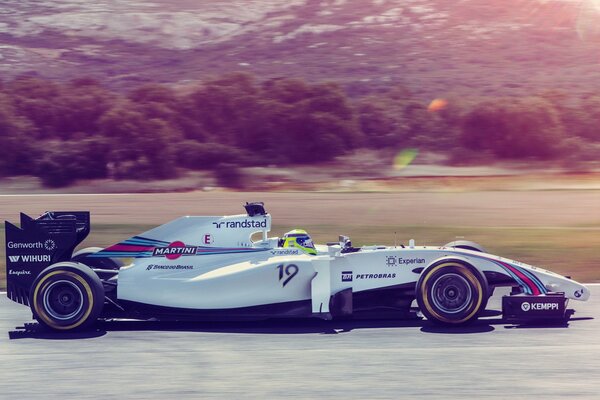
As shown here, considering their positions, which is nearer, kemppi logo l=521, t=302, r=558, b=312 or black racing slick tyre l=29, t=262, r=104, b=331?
kemppi logo l=521, t=302, r=558, b=312

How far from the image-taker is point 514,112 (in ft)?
126

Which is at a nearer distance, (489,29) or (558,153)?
(558,153)

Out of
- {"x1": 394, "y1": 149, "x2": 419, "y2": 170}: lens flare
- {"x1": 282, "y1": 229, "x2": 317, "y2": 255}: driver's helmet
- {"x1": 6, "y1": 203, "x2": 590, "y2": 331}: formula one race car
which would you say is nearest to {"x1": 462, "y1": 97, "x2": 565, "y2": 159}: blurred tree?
{"x1": 394, "y1": 149, "x2": 419, "y2": 170}: lens flare

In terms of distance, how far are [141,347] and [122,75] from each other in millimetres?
49306

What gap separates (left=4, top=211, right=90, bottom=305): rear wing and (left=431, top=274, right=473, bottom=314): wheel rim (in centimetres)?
364

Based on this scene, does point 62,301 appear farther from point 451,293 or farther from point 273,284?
point 451,293

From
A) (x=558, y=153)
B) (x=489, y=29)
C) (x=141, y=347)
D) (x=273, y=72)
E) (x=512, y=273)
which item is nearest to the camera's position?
(x=141, y=347)

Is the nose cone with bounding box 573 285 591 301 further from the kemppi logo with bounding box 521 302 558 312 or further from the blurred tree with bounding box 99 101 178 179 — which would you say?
the blurred tree with bounding box 99 101 178 179

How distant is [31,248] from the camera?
8891 mm

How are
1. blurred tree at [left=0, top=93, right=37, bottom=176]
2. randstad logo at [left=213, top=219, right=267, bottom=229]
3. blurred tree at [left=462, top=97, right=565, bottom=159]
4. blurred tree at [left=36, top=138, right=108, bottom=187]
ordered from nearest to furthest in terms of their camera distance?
randstad logo at [left=213, top=219, right=267, bottom=229]
blurred tree at [left=36, top=138, right=108, bottom=187]
blurred tree at [left=0, top=93, right=37, bottom=176]
blurred tree at [left=462, top=97, right=565, bottom=159]

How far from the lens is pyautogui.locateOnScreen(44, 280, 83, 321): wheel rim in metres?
8.56

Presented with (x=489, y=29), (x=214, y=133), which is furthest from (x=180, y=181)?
(x=489, y=29)

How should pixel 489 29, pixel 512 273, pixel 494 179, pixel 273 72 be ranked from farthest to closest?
1. pixel 489 29
2. pixel 273 72
3. pixel 494 179
4. pixel 512 273

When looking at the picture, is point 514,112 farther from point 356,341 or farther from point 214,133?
point 356,341
